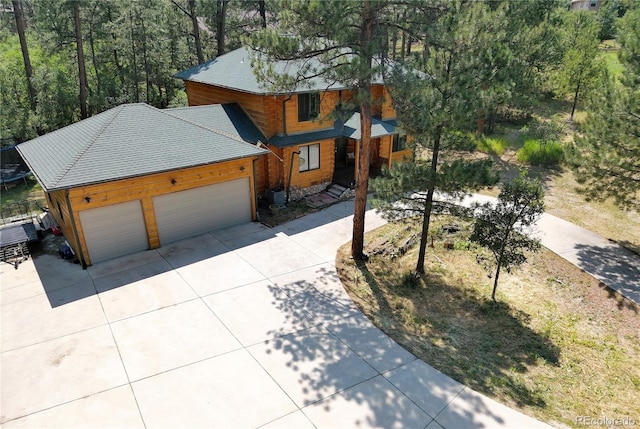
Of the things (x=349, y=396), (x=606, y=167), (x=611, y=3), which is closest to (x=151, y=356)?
(x=349, y=396)

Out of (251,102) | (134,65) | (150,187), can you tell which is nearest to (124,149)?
(150,187)

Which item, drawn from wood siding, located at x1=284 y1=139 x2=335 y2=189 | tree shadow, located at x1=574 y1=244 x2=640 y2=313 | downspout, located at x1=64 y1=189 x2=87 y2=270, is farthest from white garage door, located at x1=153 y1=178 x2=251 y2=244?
tree shadow, located at x1=574 y1=244 x2=640 y2=313

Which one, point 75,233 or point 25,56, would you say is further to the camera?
point 25,56

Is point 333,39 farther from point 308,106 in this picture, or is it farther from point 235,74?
point 235,74

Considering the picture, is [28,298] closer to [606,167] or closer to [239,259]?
[239,259]

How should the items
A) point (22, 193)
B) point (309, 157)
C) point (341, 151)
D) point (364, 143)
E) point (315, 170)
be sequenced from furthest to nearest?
point (341, 151)
point (22, 193)
point (315, 170)
point (309, 157)
point (364, 143)
